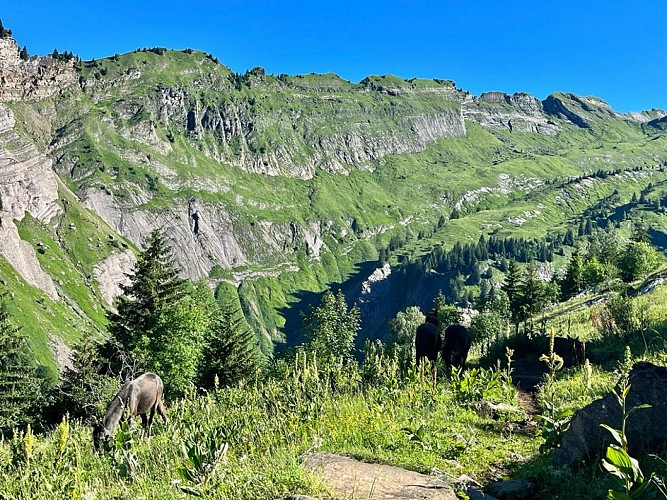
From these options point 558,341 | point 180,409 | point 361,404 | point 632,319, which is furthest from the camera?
point 558,341

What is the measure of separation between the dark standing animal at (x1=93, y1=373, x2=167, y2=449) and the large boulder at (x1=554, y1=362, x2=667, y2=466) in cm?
1009

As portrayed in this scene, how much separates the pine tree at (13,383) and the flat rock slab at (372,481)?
163ft

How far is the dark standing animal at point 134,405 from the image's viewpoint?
14.1 meters

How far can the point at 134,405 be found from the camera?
15578mm

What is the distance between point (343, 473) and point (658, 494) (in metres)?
4.44

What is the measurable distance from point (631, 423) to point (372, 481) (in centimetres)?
425

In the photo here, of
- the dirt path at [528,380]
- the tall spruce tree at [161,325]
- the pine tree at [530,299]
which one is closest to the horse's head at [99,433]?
the dirt path at [528,380]

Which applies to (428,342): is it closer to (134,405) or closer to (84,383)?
(134,405)

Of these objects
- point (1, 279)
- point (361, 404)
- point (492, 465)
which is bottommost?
point (492, 465)

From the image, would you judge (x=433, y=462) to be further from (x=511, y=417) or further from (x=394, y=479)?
(x=511, y=417)

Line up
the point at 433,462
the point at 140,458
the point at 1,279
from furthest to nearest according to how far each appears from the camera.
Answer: the point at 1,279 → the point at 140,458 → the point at 433,462

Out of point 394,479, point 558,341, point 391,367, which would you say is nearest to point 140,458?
point 394,479

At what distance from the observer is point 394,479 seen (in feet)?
26.6

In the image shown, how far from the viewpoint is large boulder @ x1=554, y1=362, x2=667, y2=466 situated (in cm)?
788
